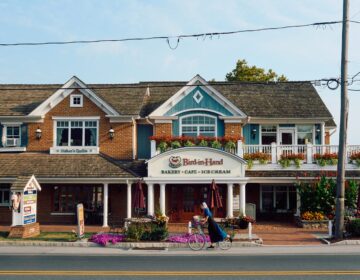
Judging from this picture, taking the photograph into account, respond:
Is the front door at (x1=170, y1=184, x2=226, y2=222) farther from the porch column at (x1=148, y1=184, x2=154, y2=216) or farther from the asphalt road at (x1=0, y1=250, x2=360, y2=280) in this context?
the asphalt road at (x1=0, y1=250, x2=360, y2=280)

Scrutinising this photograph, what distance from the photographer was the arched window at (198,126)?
27391mm

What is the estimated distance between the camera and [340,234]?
19.3 meters

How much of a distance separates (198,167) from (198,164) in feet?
0.50

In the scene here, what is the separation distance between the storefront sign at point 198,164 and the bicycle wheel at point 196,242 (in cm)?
786

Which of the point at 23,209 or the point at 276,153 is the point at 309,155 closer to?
the point at 276,153

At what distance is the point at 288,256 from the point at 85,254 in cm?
667

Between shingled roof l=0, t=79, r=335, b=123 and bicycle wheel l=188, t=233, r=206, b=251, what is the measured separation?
1107 cm

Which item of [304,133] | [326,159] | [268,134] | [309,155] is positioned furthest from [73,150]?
[326,159]

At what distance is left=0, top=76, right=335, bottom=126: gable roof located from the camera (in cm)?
2778

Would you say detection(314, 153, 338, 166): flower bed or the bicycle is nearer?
the bicycle

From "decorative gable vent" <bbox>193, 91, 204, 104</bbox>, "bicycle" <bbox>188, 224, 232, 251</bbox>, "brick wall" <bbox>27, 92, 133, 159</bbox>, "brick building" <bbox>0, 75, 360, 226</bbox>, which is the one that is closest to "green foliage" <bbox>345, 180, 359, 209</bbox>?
"brick building" <bbox>0, 75, 360, 226</bbox>

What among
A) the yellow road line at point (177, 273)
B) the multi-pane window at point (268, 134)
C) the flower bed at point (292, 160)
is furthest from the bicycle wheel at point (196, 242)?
the multi-pane window at point (268, 134)

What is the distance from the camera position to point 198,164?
25156 mm

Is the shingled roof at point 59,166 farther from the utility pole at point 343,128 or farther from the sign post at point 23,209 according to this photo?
the utility pole at point 343,128
